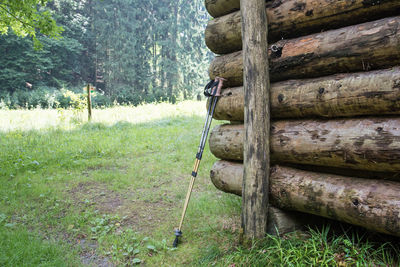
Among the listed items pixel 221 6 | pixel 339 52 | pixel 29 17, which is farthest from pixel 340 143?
pixel 29 17

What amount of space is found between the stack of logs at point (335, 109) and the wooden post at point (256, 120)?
6.1 inches

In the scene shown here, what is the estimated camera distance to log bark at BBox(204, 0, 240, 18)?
352 centimetres

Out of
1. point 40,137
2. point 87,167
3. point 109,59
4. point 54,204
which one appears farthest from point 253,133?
point 109,59

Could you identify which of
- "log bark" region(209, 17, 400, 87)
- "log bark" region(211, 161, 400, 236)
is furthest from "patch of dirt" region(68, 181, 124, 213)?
"log bark" region(209, 17, 400, 87)

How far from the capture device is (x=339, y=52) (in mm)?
2512

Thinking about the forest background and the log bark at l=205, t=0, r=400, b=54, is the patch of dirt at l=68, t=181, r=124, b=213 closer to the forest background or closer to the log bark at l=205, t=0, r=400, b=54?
the log bark at l=205, t=0, r=400, b=54

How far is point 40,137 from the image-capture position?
360 inches

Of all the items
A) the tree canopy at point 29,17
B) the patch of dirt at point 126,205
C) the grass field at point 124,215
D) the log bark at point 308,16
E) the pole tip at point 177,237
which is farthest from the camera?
the tree canopy at point 29,17

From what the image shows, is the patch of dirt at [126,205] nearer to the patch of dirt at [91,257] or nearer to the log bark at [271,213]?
the patch of dirt at [91,257]

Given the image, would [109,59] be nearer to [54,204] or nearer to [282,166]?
[54,204]

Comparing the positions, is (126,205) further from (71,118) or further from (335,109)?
(71,118)

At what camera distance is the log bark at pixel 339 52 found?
226 cm

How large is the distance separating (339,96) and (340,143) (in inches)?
15.5

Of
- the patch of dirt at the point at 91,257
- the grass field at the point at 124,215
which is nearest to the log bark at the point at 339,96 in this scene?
the grass field at the point at 124,215
